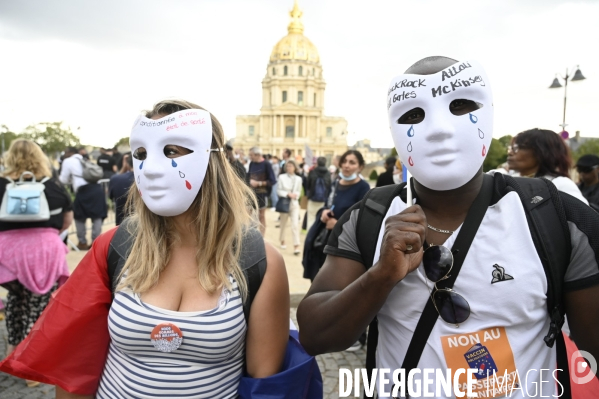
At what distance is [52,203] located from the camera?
13.2ft

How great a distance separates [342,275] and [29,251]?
3.32 meters

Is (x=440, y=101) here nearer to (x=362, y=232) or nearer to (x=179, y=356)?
(x=362, y=232)

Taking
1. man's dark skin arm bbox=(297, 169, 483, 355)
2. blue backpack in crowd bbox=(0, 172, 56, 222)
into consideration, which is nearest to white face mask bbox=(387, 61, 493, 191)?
man's dark skin arm bbox=(297, 169, 483, 355)

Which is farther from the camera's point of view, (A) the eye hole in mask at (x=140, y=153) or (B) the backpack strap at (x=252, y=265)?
(A) the eye hole in mask at (x=140, y=153)

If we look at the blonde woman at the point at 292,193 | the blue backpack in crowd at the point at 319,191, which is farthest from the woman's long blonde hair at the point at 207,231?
the blonde woman at the point at 292,193

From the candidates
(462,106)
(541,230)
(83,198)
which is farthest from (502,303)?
(83,198)

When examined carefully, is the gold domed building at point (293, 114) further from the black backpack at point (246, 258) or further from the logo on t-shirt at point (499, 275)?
the logo on t-shirt at point (499, 275)

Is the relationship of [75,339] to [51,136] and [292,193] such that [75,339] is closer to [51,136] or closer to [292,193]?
[292,193]

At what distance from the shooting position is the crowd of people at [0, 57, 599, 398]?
4.75 ft

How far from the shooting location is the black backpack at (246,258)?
5.92 feet

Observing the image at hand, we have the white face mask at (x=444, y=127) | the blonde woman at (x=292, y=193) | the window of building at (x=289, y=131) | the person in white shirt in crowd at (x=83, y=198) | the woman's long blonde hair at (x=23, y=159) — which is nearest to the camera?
the white face mask at (x=444, y=127)

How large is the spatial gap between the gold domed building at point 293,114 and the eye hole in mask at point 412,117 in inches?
3020

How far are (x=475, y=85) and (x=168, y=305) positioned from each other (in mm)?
1416

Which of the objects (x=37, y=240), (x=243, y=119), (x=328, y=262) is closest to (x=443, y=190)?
(x=328, y=262)
